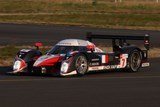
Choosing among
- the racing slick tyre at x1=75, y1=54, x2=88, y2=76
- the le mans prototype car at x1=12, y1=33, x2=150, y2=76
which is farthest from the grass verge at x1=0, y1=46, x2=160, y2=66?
the racing slick tyre at x1=75, y1=54, x2=88, y2=76

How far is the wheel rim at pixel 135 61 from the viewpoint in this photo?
65.3 ft

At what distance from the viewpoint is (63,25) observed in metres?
46.7

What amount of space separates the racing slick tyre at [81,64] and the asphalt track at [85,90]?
0.70 ft

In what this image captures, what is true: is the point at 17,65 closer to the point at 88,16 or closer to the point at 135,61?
the point at 135,61

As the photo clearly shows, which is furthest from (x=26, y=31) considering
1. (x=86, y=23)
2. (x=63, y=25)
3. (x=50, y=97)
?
(x=50, y=97)

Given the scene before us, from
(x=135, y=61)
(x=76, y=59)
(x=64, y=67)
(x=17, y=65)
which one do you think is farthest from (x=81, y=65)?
(x=135, y=61)

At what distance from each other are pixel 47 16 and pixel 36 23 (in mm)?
5871

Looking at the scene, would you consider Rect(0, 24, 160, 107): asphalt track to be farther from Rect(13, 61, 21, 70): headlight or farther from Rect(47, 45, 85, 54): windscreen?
Rect(47, 45, 85, 54): windscreen

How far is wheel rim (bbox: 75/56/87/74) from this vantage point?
59.3 feet

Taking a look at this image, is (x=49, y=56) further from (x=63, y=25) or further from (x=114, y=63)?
(x=63, y=25)

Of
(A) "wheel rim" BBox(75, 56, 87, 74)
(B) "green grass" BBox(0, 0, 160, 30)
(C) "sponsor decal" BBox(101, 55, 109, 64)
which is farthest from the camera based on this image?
(B) "green grass" BBox(0, 0, 160, 30)

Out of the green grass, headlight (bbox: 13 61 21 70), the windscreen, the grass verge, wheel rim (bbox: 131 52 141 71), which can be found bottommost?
the green grass

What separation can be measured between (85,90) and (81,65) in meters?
3.72

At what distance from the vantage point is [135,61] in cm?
2005
